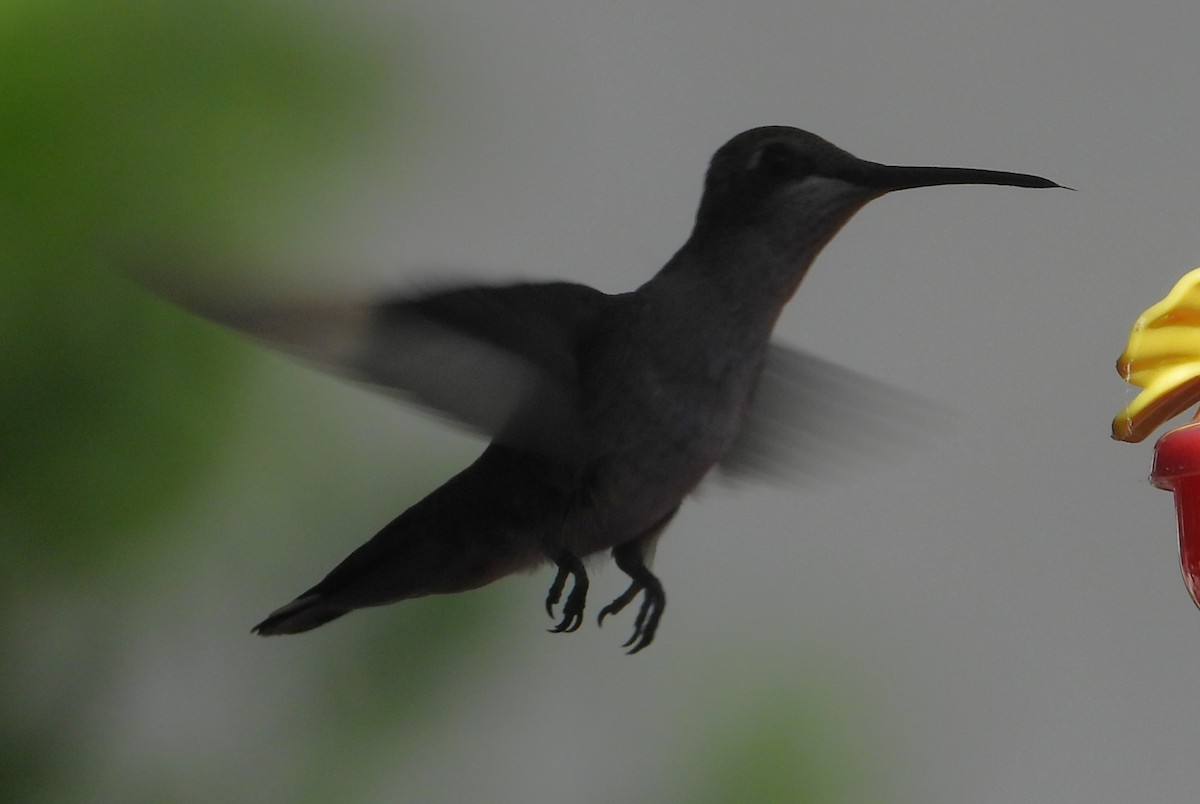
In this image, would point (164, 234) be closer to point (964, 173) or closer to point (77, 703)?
point (964, 173)

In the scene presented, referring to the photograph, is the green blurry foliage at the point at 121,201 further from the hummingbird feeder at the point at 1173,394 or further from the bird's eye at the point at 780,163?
the hummingbird feeder at the point at 1173,394

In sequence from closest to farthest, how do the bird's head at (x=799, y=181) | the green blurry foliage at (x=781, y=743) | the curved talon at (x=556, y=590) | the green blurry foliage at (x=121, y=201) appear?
1. the bird's head at (x=799, y=181)
2. the curved talon at (x=556, y=590)
3. the green blurry foliage at (x=121, y=201)
4. the green blurry foliage at (x=781, y=743)

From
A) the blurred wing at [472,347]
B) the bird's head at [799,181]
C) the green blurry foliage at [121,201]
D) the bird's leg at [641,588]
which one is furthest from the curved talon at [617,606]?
the green blurry foliage at [121,201]

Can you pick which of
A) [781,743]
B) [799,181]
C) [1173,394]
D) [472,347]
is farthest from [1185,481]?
[781,743]

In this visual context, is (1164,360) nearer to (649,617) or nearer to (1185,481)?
(1185,481)

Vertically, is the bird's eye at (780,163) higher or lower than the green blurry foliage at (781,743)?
higher

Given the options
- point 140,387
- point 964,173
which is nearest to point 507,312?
point 964,173


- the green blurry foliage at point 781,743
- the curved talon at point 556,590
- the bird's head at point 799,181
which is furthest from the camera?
the green blurry foliage at point 781,743

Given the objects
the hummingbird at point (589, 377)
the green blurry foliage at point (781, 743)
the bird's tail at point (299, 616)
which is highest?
the hummingbird at point (589, 377)
